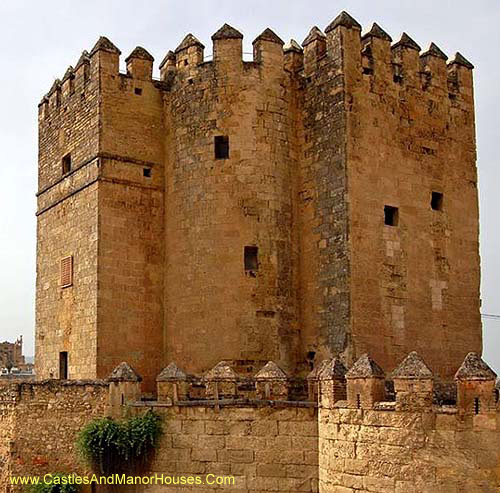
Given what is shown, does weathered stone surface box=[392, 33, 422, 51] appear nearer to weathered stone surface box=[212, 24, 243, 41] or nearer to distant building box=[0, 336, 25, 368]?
weathered stone surface box=[212, 24, 243, 41]

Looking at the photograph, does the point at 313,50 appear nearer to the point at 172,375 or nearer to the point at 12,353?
the point at 172,375

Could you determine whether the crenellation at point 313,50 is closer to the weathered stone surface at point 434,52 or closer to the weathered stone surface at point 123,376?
the weathered stone surface at point 434,52

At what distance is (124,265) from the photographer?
20500mm

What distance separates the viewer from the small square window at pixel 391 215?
65.6 feet

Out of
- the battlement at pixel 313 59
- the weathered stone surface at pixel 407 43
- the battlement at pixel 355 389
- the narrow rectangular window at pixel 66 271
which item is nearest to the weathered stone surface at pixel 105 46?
the battlement at pixel 313 59

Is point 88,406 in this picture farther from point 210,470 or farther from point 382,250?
point 382,250

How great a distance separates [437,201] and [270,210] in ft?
13.9

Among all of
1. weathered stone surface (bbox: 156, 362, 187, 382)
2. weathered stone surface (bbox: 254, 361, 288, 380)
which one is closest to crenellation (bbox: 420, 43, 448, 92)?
weathered stone surface (bbox: 254, 361, 288, 380)

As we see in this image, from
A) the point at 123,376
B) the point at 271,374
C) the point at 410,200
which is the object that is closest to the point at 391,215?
the point at 410,200

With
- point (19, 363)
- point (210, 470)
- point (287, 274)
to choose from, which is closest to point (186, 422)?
point (210, 470)

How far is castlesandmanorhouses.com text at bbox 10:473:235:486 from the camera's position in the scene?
16.3 m

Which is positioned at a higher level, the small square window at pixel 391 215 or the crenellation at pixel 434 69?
the crenellation at pixel 434 69

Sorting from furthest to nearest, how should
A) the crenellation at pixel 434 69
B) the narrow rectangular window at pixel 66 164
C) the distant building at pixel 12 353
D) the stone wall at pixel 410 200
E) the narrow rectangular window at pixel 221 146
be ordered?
the distant building at pixel 12 353, the narrow rectangular window at pixel 66 164, the crenellation at pixel 434 69, the narrow rectangular window at pixel 221 146, the stone wall at pixel 410 200

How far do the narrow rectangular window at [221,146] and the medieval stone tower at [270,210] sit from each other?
50 mm
